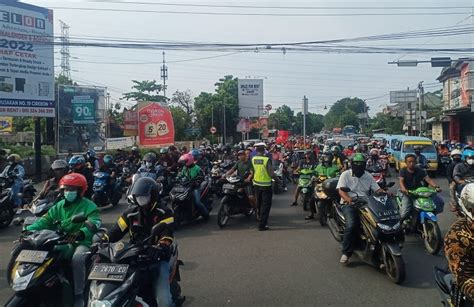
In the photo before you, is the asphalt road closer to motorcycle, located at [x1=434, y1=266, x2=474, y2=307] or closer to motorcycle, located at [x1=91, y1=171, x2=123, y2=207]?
motorcycle, located at [x1=434, y1=266, x2=474, y2=307]

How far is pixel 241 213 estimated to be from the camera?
34.7ft

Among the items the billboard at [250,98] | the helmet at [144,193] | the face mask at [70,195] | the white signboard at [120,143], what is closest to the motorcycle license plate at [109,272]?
the helmet at [144,193]

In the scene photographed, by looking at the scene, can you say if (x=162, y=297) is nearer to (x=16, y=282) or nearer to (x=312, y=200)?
(x=16, y=282)

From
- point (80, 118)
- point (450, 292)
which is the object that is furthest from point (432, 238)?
point (80, 118)

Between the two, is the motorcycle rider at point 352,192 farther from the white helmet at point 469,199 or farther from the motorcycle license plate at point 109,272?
the motorcycle license plate at point 109,272

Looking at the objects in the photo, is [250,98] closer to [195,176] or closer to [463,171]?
[195,176]

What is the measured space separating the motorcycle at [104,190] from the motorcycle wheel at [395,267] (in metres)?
8.21

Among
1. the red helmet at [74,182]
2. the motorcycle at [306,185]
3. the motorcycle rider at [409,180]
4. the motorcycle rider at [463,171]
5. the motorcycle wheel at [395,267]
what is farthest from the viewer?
the motorcycle at [306,185]

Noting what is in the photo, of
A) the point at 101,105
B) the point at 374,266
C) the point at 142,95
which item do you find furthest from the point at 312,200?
the point at 142,95

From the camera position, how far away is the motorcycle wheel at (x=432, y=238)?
23.1 ft

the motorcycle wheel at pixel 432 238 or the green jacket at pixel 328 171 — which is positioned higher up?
the green jacket at pixel 328 171

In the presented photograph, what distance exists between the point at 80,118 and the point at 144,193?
19.6 m

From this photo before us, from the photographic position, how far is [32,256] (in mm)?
4156

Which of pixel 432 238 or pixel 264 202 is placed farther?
pixel 264 202
